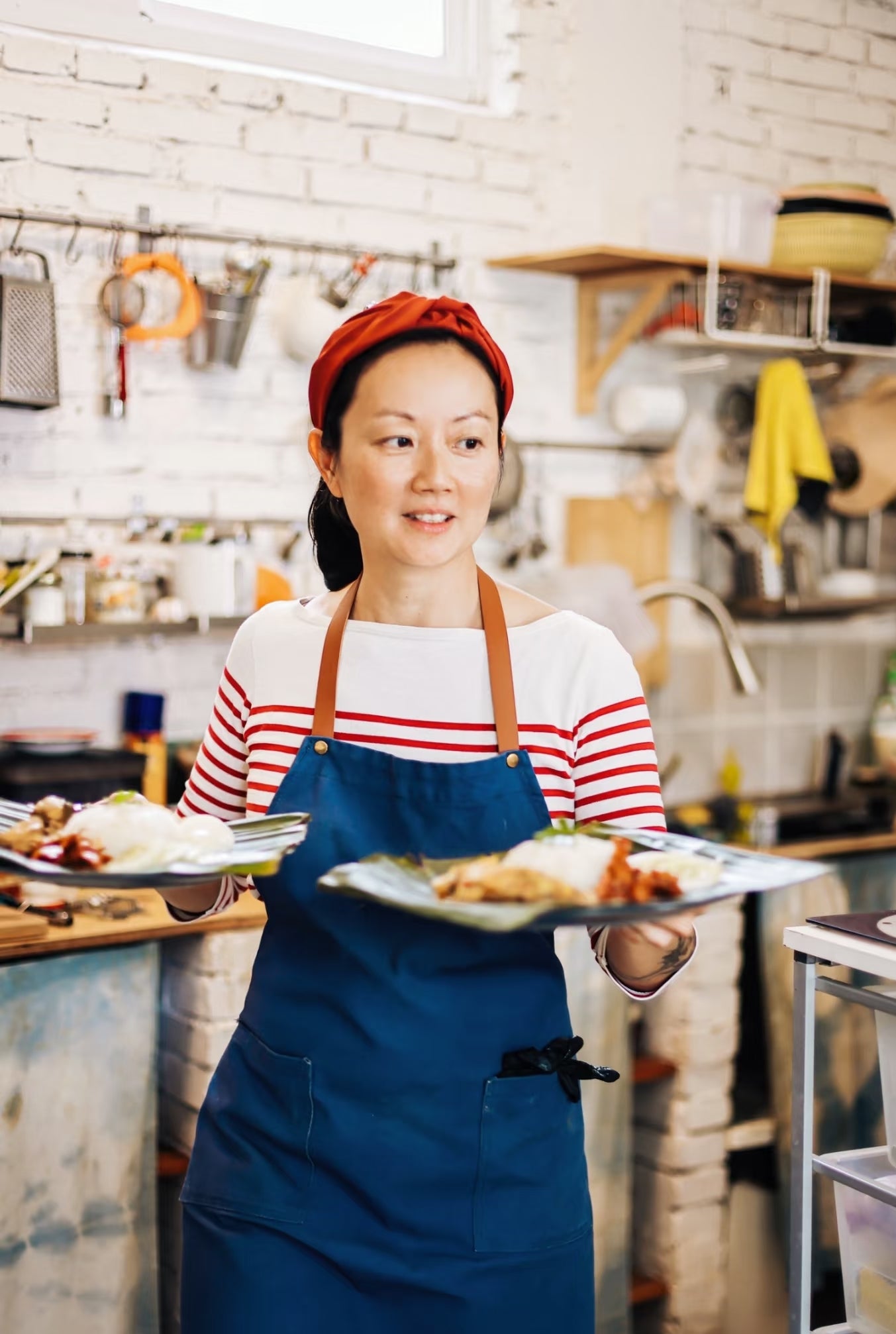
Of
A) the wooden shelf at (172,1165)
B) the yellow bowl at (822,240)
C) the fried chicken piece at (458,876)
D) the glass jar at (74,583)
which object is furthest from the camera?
the yellow bowl at (822,240)

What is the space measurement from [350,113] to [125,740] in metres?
1.44

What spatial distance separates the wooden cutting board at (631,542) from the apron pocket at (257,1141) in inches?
85.1

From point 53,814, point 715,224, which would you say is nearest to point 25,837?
point 53,814

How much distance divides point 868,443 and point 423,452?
103 inches

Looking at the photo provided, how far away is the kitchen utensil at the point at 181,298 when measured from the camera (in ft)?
9.52

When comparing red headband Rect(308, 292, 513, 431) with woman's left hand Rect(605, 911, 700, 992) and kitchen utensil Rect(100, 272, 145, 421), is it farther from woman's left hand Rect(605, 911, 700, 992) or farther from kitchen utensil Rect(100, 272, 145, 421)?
kitchen utensil Rect(100, 272, 145, 421)

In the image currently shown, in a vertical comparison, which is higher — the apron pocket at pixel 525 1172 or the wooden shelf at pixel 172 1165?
the apron pocket at pixel 525 1172

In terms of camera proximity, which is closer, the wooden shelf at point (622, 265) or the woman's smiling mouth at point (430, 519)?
the woman's smiling mouth at point (430, 519)

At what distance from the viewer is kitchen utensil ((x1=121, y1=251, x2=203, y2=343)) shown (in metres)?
2.90

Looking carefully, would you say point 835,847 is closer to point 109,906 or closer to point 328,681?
point 109,906

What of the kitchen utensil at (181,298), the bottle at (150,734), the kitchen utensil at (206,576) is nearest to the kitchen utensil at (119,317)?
the kitchen utensil at (181,298)

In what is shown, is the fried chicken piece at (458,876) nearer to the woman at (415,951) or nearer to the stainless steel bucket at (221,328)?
the woman at (415,951)

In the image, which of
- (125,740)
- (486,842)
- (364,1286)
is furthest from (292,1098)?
(125,740)

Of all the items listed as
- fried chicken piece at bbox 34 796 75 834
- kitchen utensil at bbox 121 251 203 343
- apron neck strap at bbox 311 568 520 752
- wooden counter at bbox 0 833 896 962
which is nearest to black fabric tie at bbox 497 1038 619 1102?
apron neck strap at bbox 311 568 520 752
